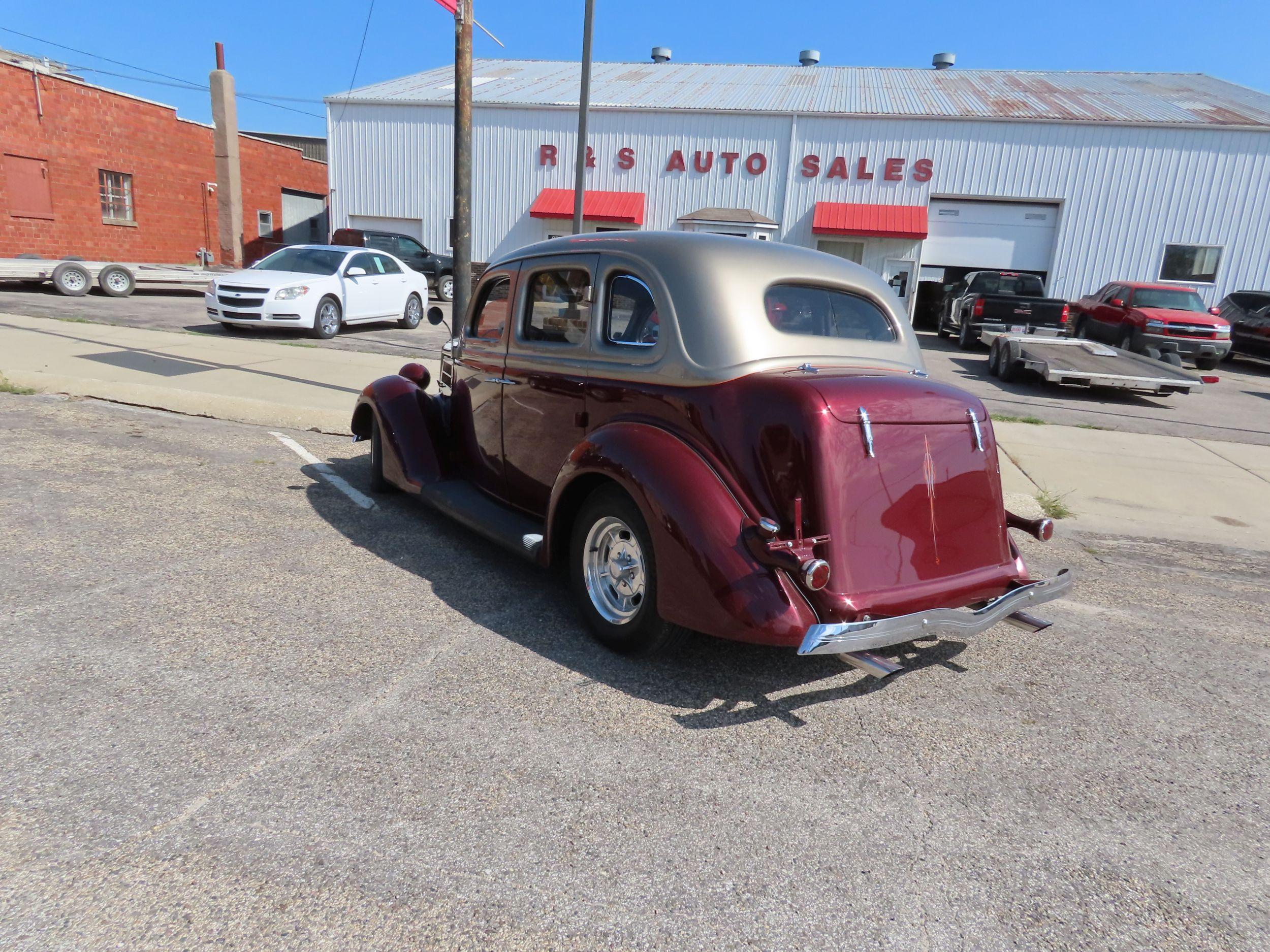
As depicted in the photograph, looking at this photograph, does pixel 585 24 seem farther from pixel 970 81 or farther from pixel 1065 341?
pixel 970 81

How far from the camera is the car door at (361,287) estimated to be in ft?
47.6

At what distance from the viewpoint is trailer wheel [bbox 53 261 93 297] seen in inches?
693

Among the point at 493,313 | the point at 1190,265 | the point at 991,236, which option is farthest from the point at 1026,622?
the point at 1190,265

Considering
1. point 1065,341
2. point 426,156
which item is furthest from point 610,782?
point 426,156

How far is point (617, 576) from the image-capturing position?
12.2 ft

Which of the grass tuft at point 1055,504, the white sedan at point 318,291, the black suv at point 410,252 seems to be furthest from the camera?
the black suv at point 410,252

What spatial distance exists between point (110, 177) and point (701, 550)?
99.8ft

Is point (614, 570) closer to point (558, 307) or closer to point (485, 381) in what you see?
point (558, 307)

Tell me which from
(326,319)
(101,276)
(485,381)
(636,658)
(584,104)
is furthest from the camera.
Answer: (101,276)

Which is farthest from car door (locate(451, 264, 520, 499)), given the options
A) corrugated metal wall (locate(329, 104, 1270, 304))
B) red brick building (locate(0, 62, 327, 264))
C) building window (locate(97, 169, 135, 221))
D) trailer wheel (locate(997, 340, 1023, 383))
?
building window (locate(97, 169, 135, 221))

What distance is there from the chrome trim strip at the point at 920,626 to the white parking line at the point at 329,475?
12.0 feet

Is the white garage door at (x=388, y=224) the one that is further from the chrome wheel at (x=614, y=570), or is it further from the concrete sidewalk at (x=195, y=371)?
the chrome wheel at (x=614, y=570)

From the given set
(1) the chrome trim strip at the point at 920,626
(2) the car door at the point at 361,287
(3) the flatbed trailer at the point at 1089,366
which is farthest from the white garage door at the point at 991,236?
(1) the chrome trim strip at the point at 920,626

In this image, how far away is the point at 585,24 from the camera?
11.6 metres
